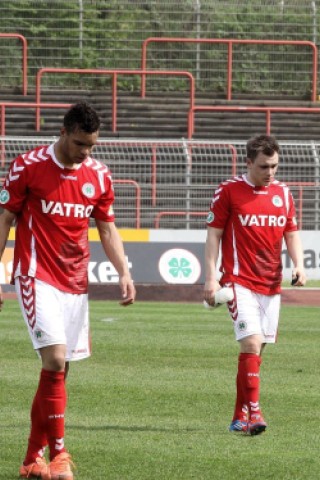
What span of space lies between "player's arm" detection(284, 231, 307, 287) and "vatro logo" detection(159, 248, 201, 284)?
12862 millimetres

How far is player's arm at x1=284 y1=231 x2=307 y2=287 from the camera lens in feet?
31.8

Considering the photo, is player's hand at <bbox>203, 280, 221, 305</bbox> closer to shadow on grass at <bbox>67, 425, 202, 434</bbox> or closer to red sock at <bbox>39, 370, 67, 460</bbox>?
shadow on grass at <bbox>67, 425, 202, 434</bbox>

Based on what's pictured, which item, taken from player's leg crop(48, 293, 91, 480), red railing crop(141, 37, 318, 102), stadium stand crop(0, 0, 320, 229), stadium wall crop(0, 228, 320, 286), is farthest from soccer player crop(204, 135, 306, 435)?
red railing crop(141, 37, 318, 102)

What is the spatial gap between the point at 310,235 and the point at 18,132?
7.98m

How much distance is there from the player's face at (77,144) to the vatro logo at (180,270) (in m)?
15.0

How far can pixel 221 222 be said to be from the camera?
32.2 feet

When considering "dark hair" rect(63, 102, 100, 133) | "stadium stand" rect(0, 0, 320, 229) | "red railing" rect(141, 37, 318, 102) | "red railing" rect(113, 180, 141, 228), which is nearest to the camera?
"dark hair" rect(63, 102, 100, 133)

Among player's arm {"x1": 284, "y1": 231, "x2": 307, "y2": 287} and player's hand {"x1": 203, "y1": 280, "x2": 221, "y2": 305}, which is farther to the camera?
player's arm {"x1": 284, "y1": 231, "x2": 307, "y2": 287}

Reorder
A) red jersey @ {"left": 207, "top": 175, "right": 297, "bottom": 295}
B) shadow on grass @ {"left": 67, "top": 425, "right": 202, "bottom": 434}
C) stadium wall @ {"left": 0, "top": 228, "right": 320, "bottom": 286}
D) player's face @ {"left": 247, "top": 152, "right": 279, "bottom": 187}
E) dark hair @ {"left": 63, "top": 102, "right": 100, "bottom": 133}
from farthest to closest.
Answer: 1. stadium wall @ {"left": 0, "top": 228, "right": 320, "bottom": 286}
2. red jersey @ {"left": 207, "top": 175, "right": 297, "bottom": 295}
3. player's face @ {"left": 247, "top": 152, "right": 279, "bottom": 187}
4. shadow on grass @ {"left": 67, "top": 425, "right": 202, "bottom": 434}
5. dark hair @ {"left": 63, "top": 102, "right": 100, "bottom": 133}

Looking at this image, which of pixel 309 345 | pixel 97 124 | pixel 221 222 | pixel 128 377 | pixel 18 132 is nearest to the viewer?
pixel 97 124

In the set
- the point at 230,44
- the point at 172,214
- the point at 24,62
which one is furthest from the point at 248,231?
the point at 230,44

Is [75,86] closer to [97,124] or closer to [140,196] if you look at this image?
[140,196]

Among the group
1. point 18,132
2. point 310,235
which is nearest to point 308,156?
point 310,235

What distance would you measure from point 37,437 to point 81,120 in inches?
72.8
